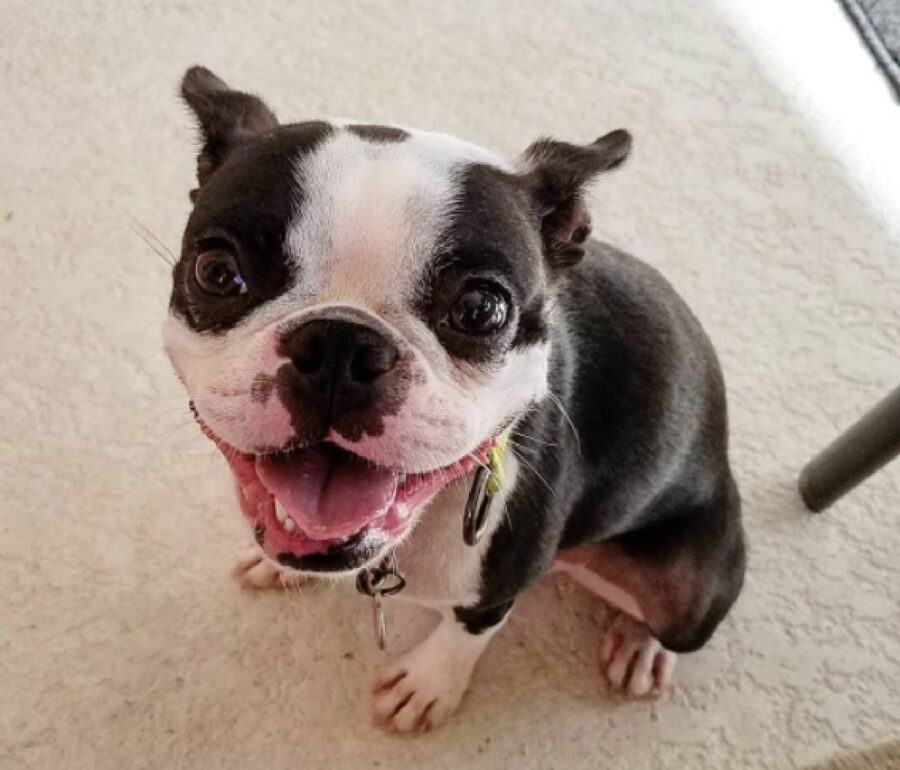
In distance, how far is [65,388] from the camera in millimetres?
1910

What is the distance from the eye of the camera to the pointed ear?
1.24 meters

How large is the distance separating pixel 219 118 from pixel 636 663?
3.76 ft

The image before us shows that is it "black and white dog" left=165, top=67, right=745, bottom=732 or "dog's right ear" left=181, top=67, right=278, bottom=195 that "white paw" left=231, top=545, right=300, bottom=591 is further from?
"dog's right ear" left=181, top=67, right=278, bottom=195

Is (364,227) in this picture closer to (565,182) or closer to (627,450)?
(565,182)

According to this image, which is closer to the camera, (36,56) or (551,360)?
(551,360)

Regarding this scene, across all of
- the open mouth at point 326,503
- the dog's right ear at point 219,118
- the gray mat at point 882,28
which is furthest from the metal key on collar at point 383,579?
the gray mat at point 882,28

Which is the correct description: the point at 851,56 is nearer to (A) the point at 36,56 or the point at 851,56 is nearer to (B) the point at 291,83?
(B) the point at 291,83

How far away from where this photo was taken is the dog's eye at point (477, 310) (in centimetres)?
107

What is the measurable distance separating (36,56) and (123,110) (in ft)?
1.01

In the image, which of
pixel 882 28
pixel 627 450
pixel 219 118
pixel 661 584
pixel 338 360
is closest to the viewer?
pixel 338 360

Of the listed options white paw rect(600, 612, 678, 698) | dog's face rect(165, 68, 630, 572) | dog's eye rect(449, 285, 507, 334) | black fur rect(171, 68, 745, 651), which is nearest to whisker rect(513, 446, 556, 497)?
black fur rect(171, 68, 745, 651)

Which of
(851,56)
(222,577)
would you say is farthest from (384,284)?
(851,56)

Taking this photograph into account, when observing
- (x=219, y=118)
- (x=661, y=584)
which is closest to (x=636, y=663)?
(x=661, y=584)

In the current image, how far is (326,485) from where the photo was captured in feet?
3.51
